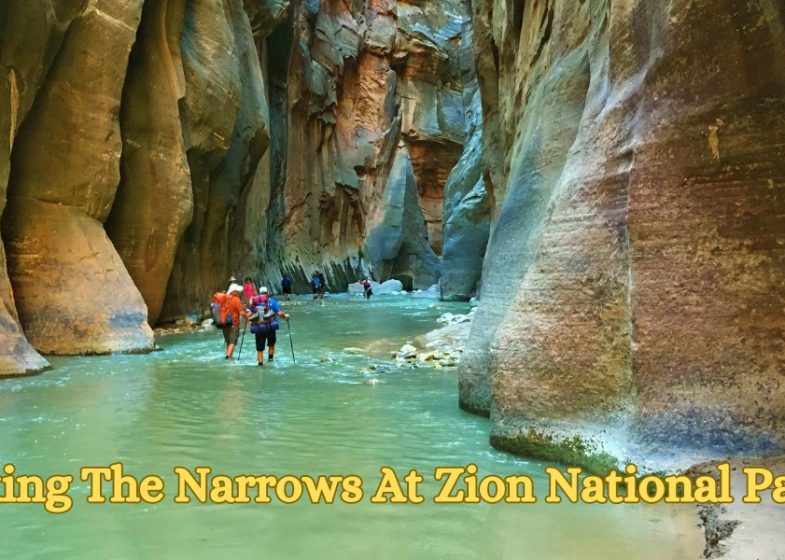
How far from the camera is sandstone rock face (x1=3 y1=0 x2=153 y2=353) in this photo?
10859 mm

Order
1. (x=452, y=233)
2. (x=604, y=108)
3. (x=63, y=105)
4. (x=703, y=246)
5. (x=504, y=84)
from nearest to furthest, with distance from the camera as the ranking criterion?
1. (x=703, y=246)
2. (x=604, y=108)
3. (x=504, y=84)
4. (x=63, y=105)
5. (x=452, y=233)

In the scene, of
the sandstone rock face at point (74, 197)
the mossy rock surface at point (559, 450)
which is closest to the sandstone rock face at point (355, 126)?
the sandstone rock face at point (74, 197)

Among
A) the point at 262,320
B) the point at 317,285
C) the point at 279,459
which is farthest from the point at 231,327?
the point at 317,285

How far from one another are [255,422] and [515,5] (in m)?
6.24

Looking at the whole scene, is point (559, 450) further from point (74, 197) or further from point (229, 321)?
point (74, 197)

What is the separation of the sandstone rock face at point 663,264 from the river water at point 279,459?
577 mm

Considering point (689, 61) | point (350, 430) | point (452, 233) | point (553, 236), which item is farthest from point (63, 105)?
point (452, 233)

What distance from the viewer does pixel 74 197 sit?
1159 cm

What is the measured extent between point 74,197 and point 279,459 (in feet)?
28.5

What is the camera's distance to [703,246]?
13.2 ft

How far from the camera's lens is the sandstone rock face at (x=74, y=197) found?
1086 centimetres

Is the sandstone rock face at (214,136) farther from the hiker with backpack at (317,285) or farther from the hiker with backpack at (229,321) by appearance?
the hiker with backpack at (317,285)

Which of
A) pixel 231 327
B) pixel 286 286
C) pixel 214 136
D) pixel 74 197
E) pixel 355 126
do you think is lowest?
pixel 231 327

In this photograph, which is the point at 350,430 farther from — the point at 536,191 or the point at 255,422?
the point at 536,191
